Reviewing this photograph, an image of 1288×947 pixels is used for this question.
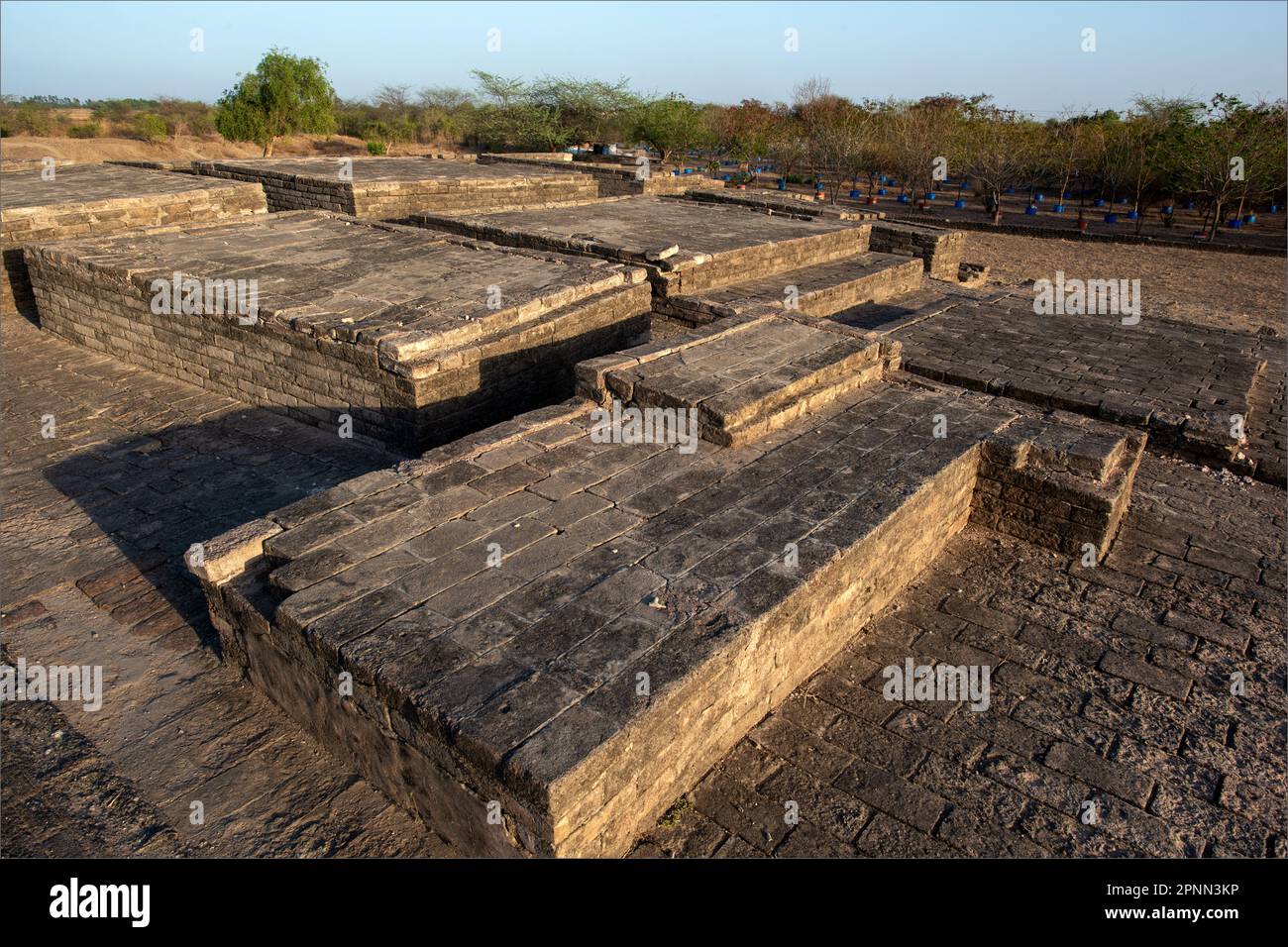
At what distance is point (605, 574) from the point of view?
11.2ft

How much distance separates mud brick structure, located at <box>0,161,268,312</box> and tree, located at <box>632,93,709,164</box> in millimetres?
20910

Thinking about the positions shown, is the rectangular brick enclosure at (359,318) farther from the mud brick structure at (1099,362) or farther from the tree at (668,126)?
the tree at (668,126)

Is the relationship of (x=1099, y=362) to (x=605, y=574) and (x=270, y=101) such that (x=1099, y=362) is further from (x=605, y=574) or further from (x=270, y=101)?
(x=270, y=101)

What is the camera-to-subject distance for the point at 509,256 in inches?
311

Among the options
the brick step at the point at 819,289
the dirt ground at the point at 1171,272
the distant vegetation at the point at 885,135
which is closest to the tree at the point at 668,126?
the distant vegetation at the point at 885,135

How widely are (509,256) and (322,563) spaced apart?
5.20 m
